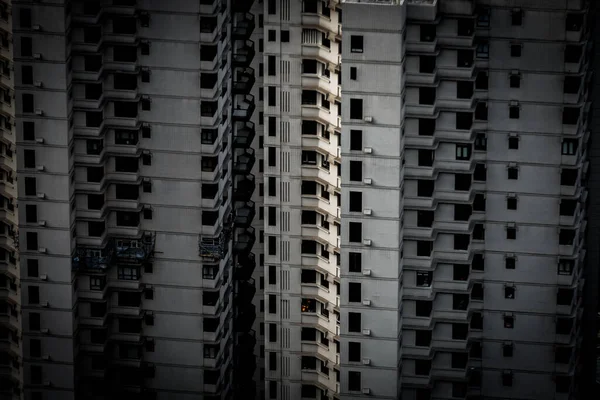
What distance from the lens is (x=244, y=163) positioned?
634 feet

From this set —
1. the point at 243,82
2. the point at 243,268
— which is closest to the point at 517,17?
the point at 243,82

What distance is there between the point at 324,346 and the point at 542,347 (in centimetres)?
1911

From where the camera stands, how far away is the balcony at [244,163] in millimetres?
193250

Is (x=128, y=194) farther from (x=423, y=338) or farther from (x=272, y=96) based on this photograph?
(x=423, y=338)

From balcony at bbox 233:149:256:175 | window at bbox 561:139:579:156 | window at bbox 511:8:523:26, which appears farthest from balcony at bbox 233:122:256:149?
window at bbox 561:139:579:156

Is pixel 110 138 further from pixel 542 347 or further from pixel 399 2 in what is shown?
pixel 542 347

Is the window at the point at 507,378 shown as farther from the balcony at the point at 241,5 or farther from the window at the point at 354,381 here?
the balcony at the point at 241,5

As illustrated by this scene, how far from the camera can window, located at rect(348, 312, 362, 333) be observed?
7308 inches

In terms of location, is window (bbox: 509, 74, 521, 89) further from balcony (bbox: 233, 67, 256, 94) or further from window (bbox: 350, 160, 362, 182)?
balcony (bbox: 233, 67, 256, 94)

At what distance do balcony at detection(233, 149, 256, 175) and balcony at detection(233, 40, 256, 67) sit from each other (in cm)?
813

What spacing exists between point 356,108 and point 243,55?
50.0 ft

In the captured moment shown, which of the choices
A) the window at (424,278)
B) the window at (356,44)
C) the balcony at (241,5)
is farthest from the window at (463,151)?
the balcony at (241,5)

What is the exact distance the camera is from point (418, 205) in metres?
186

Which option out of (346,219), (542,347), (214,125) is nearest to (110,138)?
(214,125)
